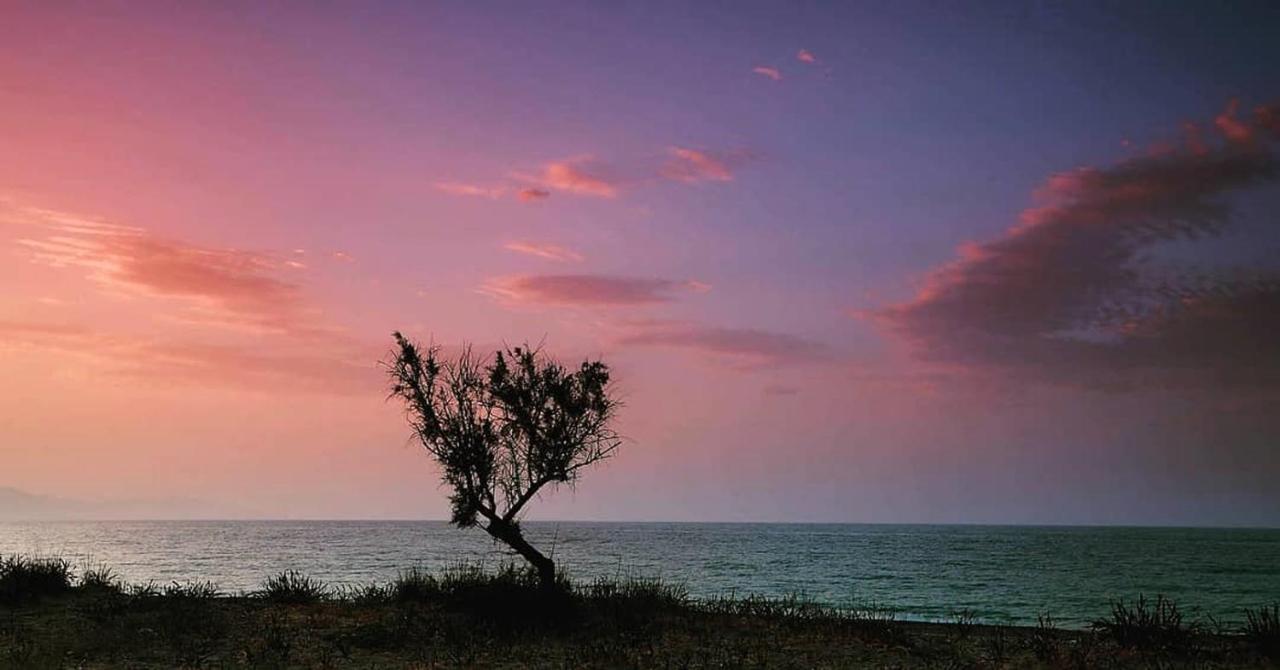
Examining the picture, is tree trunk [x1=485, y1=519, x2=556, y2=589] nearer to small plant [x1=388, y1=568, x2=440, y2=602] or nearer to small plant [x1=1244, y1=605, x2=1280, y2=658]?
small plant [x1=388, y1=568, x2=440, y2=602]

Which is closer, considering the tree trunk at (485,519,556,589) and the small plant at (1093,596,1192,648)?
the small plant at (1093,596,1192,648)

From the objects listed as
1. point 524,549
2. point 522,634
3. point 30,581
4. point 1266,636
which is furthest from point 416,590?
point 1266,636

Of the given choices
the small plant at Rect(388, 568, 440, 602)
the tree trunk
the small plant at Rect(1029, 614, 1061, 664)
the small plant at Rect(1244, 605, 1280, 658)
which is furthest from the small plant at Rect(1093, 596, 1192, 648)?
the small plant at Rect(388, 568, 440, 602)

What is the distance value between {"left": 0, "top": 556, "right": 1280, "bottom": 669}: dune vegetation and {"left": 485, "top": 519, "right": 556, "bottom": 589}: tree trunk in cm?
38

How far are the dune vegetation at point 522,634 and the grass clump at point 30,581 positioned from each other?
5 cm

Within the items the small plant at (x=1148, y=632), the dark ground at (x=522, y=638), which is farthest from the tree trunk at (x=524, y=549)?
the small plant at (x=1148, y=632)

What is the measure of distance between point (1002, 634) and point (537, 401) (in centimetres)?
1306

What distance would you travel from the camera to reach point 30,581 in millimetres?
24406

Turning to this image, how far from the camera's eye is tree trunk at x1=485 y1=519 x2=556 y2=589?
884 inches

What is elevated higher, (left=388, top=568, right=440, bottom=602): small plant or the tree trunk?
the tree trunk

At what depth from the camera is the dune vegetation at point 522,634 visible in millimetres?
17688

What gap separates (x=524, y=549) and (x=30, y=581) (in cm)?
1399

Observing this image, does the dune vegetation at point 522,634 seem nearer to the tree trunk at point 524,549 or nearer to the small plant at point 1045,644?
the small plant at point 1045,644

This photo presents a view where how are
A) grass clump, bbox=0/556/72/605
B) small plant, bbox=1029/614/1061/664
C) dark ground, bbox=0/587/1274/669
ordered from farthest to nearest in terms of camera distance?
grass clump, bbox=0/556/72/605, small plant, bbox=1029/614/1061/664, dark ground, bbox=0/587/1274/669
